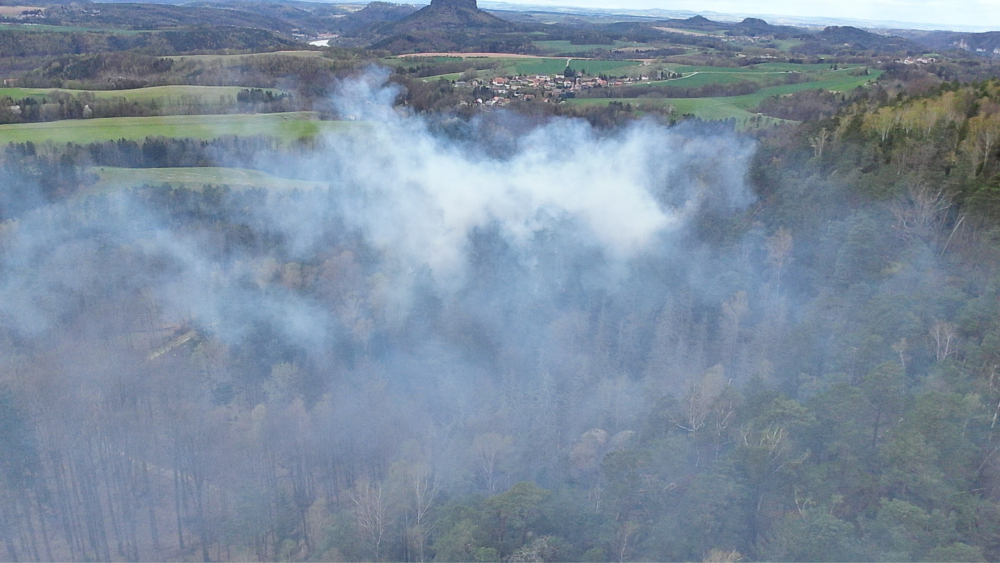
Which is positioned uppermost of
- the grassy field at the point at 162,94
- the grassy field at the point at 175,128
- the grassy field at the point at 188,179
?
the grassy field at the point at 162,94

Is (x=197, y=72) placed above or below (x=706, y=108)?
above

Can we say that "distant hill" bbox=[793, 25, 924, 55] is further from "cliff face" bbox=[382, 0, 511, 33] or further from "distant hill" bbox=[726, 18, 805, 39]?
"cliff face" bbox=[382, 0, 511, 33]

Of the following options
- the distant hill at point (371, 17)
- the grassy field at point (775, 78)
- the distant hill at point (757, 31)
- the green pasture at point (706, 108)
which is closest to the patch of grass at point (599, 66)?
the grassy field at point (775, 78)

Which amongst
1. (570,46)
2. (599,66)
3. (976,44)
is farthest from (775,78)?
(976,44)

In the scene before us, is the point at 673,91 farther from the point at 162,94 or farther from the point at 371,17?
the point at 371,17

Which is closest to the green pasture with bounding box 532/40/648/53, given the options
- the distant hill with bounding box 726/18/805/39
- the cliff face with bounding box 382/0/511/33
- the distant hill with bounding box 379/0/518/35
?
the distant hill with bounding box 379/0/518/35

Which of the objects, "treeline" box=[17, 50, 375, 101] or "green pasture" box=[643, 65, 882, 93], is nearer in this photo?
"treeline" box=[17, 50, 375, 101]

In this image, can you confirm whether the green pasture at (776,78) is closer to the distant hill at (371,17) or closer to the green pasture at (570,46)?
the green pasture at (570,46)
